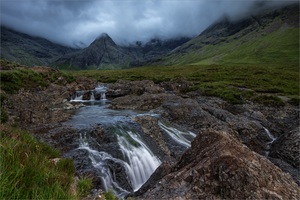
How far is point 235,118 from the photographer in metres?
31.3

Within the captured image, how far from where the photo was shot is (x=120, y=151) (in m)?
19.2

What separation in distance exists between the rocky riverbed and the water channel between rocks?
0.30 metres

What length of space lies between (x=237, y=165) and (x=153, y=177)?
5319 mm

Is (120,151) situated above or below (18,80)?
below

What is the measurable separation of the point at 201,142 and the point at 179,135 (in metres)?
15.1

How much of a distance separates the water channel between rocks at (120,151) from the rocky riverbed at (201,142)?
0.30 metres

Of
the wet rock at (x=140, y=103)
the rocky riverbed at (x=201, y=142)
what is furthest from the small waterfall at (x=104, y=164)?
the wet rock at (x=140, y=103)

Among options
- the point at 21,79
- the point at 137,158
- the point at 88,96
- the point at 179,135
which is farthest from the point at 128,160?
the point at 88,96

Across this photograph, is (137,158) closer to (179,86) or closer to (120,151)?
(120,151)

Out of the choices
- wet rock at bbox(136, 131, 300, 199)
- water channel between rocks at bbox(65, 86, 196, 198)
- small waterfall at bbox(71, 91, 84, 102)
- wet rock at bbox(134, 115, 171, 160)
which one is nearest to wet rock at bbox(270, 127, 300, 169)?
water channel between rocks at bbox(65, 86, 196, 198)

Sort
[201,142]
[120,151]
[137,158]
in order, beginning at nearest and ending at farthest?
1. [201,142]
2. [137,158]
3. [120,151]

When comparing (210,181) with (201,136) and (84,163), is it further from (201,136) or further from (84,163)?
(84,163)

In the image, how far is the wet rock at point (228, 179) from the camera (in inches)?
289

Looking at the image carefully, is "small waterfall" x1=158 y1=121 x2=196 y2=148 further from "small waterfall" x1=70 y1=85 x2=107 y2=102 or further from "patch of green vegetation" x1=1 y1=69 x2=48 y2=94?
"small waterfall" x1=70 y1=85 x2=107 y2=102
